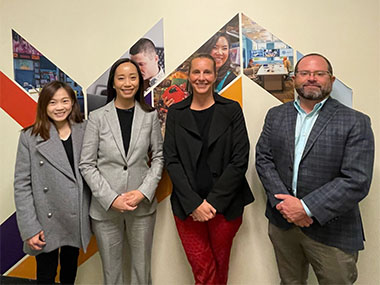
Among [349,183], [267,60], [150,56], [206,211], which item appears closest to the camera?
[349,183]

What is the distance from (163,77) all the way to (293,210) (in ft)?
4.33

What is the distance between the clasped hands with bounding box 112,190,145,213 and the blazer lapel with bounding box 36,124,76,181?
321 mm


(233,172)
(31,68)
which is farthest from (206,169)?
(31,68)

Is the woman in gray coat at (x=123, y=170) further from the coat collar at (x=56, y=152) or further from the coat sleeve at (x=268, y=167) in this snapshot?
the coat sleeve at (x=268, y=167)

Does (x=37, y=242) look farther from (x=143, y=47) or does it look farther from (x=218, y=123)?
(x=143, y=47)

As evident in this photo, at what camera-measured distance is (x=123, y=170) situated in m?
1.96

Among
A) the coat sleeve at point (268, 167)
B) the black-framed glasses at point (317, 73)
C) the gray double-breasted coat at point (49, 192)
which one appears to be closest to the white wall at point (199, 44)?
the coat sleeve at point (268, 167)

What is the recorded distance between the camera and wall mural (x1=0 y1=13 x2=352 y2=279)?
2.15 metres

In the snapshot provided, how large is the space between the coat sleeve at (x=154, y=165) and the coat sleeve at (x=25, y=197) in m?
0.68

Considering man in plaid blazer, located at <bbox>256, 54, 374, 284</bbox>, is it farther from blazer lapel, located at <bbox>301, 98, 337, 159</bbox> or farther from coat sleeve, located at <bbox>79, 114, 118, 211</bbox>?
coat sleeve, located at <bbox>79, 114, 118, 211</bbox>

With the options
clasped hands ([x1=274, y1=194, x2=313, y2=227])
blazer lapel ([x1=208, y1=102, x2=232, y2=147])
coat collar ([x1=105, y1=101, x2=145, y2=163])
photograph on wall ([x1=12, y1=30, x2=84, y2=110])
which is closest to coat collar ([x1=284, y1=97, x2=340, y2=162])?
clasped hands ([x1=274, y1=194, x2=313, y2=227])

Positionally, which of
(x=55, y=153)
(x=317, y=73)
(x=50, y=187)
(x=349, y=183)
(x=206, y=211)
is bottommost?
(x=206, y=211)

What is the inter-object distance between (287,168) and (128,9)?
1647 mm

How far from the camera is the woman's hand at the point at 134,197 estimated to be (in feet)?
6.22
